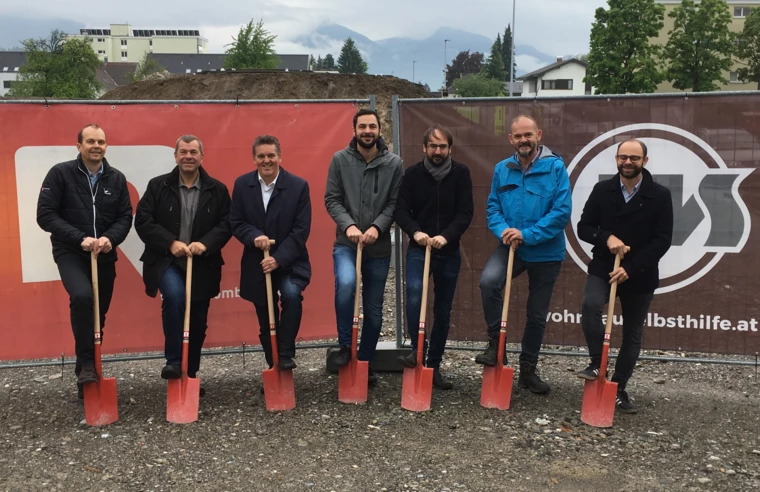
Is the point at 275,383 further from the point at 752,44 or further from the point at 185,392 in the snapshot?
the point at 752,44

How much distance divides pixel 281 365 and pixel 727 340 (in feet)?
11.5

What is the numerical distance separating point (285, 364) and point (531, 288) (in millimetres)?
1900

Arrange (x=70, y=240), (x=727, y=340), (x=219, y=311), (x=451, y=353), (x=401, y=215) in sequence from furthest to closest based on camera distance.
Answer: (x=451, y=353)
(x=219, y=311)
(x=727, y=340)
(x=401, y=215)
(x=70, y=240)

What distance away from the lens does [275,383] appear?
5.09m

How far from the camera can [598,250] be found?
5.00 m

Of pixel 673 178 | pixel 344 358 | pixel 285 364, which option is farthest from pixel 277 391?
pixel 673 178

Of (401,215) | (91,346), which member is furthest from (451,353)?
(91,346)

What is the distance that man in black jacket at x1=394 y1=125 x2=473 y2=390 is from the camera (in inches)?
204

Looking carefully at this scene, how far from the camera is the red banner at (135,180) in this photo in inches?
218

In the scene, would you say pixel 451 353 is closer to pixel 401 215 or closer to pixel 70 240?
pixel 401 215

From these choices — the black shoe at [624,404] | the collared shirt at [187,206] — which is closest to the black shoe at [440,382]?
the black shoe at [624,404]

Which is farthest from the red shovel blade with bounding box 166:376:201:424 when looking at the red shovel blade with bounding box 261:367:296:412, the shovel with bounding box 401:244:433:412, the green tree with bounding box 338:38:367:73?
the green tree with bounding box 338:38:367:73

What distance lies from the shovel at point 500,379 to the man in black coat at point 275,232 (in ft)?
4.66

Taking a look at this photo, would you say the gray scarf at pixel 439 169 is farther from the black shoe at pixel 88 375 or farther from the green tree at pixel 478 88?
the green tree at pixel 478 88
